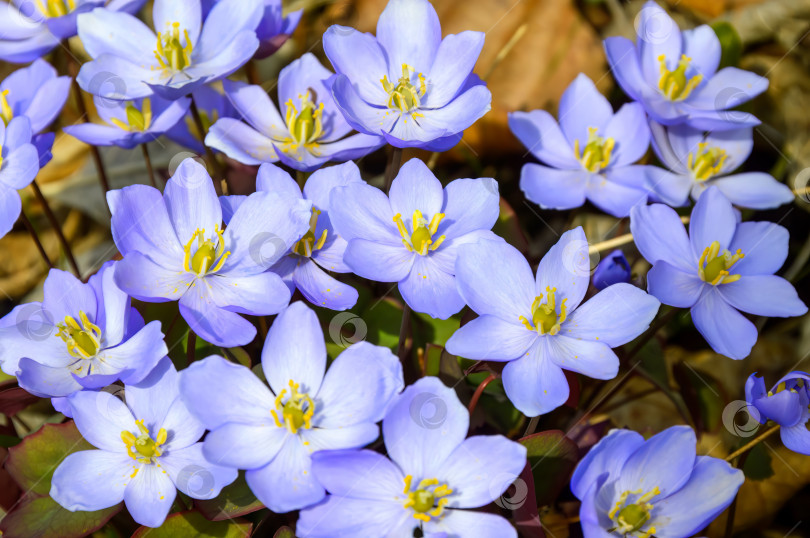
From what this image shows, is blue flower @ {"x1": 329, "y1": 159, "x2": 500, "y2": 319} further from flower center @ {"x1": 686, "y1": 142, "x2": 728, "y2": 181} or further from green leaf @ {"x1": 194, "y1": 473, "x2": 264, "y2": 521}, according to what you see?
flower center @ {"x1": 686, "y1": 142, "x2": 728, "y2": 181}

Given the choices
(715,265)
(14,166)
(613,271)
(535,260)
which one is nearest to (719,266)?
(715,265)

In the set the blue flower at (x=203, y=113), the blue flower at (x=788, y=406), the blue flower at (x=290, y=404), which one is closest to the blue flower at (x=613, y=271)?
the blue flower at (x=788, y=406)

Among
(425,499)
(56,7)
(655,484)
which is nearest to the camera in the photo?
(425,499)

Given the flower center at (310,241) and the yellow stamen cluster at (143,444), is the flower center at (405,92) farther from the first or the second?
the yellow stamen cluster at (143,444)

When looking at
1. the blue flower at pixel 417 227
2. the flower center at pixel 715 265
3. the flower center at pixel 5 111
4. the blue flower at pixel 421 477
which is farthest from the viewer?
the flower center at pixel 5 111

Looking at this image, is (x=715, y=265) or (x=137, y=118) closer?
(x=715, y=265)

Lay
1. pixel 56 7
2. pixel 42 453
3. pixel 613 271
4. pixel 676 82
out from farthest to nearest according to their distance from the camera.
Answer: pixel 676 82, pixel 56 7, pixel 613 271, pixel 42 453

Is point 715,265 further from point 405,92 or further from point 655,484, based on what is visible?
point 405,92

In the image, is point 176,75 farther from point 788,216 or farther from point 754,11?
point 754,11
